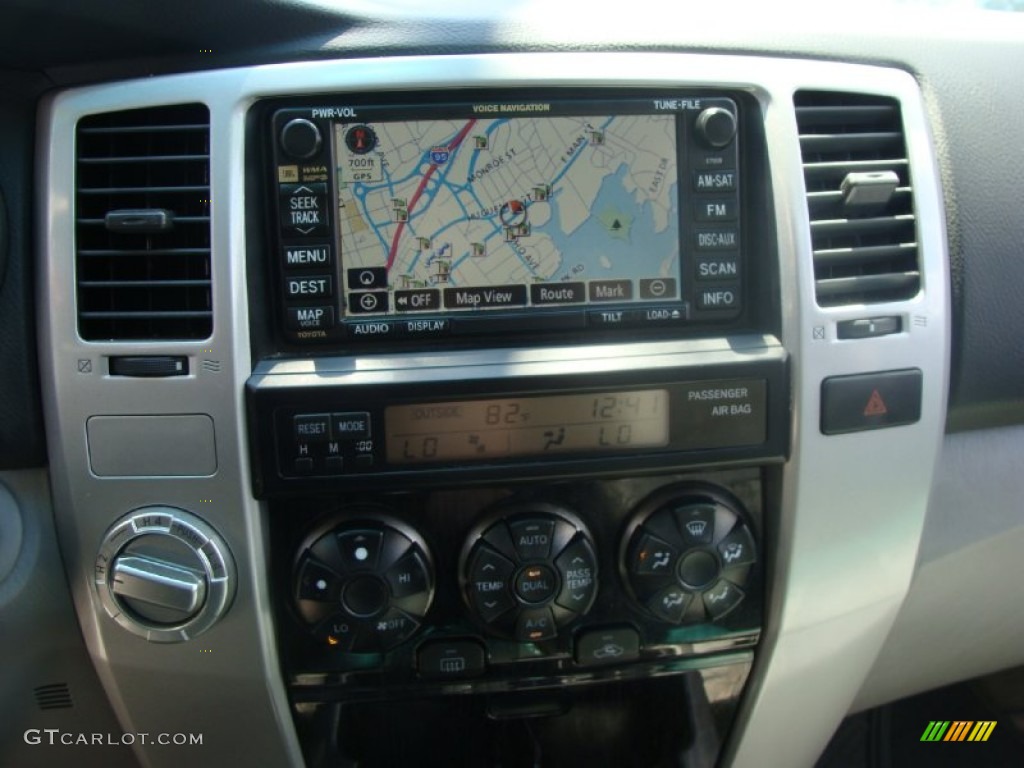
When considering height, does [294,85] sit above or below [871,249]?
above

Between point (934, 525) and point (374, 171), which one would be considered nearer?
point (374, 171)

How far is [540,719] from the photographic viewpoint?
5.13ft

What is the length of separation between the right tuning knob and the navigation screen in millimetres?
312

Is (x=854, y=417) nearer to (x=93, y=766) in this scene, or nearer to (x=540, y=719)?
(x=540, y=719)

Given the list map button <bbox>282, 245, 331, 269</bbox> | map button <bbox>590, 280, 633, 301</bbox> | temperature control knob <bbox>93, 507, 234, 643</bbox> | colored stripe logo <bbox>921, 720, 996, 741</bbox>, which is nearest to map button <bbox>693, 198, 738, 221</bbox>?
map button <bbox>590, 280, 633, 301</bbox>

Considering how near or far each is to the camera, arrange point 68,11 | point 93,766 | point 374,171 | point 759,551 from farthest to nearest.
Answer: point 93,766
point 759,551
point 374,171
point 68,11

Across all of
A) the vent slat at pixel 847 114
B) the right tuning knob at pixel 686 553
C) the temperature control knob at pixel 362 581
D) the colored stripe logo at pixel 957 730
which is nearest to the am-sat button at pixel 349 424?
the temperature control knob at pixel 362 581

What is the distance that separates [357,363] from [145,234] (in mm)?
327

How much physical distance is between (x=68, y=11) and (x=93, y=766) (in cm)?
120

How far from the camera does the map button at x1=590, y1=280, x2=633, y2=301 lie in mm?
Answer: 1262

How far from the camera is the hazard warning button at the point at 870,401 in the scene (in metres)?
1.27

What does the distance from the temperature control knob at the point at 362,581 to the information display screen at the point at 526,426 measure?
4.6 inches

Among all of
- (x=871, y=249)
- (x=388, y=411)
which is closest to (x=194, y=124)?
(x=388, y=411)

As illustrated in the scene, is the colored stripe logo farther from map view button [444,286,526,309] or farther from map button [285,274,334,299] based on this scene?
map button [285,274,334,299]
